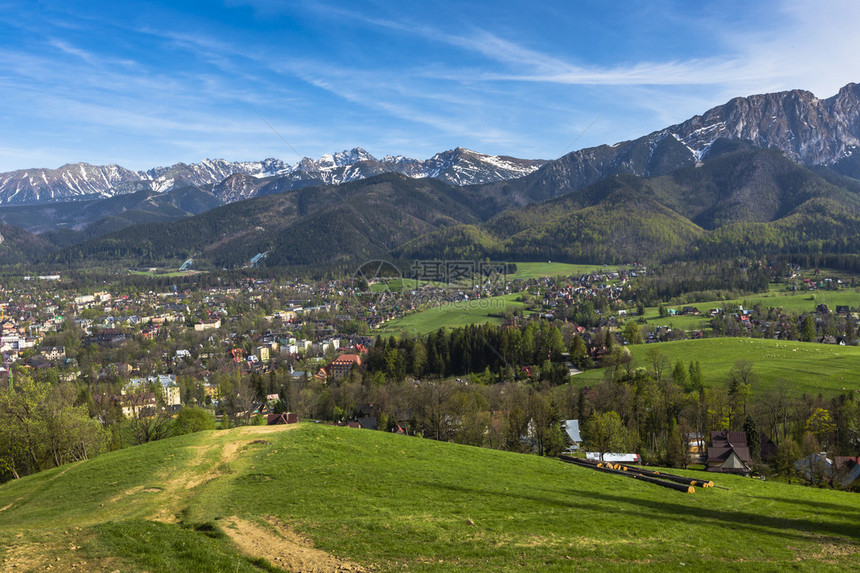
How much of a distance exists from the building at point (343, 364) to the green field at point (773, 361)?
3547cm

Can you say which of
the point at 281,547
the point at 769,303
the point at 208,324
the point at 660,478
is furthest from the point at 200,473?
the point at 769,303

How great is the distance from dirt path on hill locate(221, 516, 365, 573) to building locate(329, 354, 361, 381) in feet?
206

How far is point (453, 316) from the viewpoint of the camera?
399 feet

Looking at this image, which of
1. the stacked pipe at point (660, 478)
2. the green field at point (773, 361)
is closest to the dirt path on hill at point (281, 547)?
the stacked pipe at point (660, 478)

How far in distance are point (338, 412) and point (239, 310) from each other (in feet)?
361

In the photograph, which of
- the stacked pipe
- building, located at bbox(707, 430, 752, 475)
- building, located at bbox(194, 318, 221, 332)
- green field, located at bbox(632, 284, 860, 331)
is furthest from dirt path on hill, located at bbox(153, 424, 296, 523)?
building, located at bbox(194, 318, 221, 332)

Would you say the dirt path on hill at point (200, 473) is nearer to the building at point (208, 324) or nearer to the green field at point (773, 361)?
the green field at point (773, 361)

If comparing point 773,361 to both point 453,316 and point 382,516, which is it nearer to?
point 453,316

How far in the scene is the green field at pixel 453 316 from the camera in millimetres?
112975

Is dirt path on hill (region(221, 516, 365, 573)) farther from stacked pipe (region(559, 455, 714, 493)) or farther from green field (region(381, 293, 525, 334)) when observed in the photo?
green field (region(381, 293, 525, 334))

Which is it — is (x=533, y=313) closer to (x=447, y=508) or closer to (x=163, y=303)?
(x=447, y=508)

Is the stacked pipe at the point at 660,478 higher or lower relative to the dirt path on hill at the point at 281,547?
lower

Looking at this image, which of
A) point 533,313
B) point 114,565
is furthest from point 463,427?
point 533,313

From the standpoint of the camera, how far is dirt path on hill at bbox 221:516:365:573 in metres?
13.6
